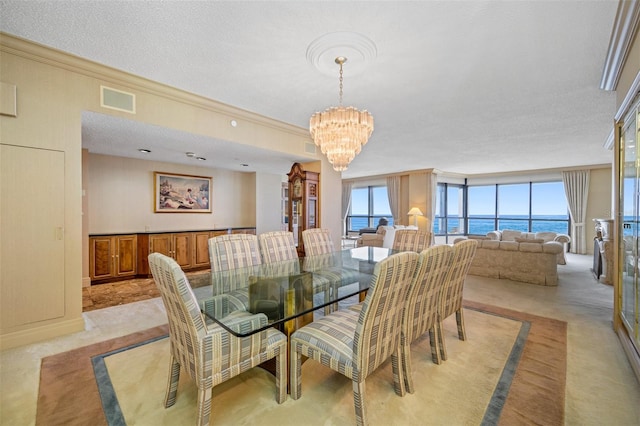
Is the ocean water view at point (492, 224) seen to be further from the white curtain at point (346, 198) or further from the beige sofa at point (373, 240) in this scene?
the beige sofa at point (373, 240)

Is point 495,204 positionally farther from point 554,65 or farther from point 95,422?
point 95,422

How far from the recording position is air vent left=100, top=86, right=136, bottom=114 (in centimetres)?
278

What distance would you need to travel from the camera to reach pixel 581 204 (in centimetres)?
778

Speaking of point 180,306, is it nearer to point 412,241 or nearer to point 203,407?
point 203,407

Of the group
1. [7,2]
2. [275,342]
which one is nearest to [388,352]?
[275,342]

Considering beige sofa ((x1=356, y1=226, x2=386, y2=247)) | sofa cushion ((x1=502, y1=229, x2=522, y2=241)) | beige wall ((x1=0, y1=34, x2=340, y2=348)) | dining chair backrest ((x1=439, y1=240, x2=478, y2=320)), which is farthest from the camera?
sofa cushion ((x1=502, y1=229, x2=522, y2=241))

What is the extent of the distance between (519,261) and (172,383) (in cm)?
529

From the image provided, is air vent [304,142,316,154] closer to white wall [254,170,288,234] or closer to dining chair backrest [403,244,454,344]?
white wall [254,170,288,234]

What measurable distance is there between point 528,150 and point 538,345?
4.77 meters

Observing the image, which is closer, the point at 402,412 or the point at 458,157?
the point at 402,412

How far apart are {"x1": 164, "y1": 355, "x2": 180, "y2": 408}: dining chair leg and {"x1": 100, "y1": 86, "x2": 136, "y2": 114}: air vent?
2540 millimetres

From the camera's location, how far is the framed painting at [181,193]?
5536mm

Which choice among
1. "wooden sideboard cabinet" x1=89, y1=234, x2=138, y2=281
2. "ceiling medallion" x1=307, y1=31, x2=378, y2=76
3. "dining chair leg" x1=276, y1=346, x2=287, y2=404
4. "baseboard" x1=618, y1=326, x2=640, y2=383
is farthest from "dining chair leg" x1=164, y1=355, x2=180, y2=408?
"wooden sideboard cabinet" x1=89, y1=234, x2=138, y2=281

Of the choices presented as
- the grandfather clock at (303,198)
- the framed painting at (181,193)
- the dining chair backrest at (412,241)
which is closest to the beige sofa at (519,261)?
the dining chair backrest at (412,241)
